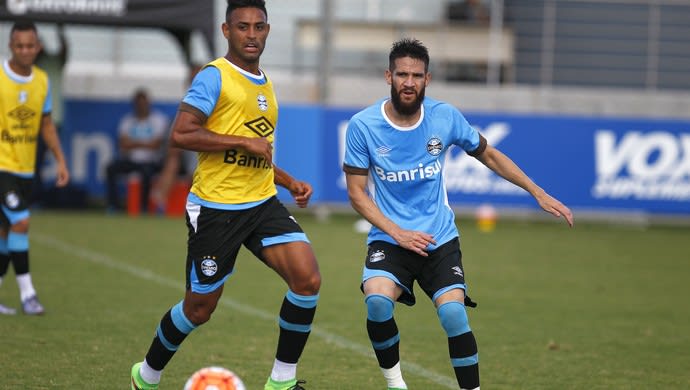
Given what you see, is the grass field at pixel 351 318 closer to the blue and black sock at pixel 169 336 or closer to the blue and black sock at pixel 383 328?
the blue and black sock at pixel 169 336

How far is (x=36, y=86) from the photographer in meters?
9.69

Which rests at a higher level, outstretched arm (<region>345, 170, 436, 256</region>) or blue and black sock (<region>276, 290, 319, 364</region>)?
outstretched arm (<region>345, 170, 436, 256</region>)

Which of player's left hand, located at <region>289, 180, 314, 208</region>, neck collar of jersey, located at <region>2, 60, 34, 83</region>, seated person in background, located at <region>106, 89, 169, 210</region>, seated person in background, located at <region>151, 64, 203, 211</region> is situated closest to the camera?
player's left hand, located at <region>289, 180, 314, 208</region>

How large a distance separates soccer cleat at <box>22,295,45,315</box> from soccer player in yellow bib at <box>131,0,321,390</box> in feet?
10.4

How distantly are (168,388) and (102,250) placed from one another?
7.68 meters

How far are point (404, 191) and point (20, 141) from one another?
164 inches

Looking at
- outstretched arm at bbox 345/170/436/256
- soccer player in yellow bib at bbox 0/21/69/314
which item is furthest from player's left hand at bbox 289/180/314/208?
soccer player in yellow bib at bbox 0/21/69/314

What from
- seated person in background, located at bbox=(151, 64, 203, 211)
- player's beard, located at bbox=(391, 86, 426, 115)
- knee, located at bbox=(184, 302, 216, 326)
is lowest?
seated person in background, located at bbox=(151, 64, 203, 211)

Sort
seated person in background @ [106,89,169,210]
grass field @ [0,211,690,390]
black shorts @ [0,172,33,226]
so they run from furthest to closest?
1. seated person in background @ [106,89,169,210]
2. black shorts @ [0,172,33,226]
3. grass field @ [0,211,690,390]

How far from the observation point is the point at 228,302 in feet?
35.3

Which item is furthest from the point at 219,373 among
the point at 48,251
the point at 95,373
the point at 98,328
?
the point at 48,251

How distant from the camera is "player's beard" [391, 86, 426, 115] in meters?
6.42

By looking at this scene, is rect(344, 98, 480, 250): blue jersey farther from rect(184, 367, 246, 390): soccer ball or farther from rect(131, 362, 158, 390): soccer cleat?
rect(131, 362, 158, 390): soccer cleat

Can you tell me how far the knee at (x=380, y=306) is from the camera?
6352 millimetres
